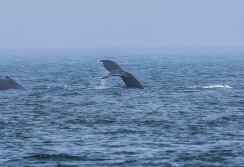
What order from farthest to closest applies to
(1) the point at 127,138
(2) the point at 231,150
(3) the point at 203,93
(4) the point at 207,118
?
(3) the point at 203,93, (4) the point at 207,118, (1) the point at 127,138, (2) the point at 231,150

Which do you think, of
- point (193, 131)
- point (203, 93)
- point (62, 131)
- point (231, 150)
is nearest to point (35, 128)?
point (62, 131)

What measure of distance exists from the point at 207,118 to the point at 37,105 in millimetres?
8876

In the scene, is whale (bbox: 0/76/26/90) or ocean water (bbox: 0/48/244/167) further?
whale (bbox: 0/76/26/90)

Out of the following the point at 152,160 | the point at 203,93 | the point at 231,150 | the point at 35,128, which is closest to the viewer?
the point at 152,160

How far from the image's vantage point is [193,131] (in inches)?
1111

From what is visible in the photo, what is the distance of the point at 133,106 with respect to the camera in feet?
121

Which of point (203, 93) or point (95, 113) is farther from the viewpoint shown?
point (203, 93)

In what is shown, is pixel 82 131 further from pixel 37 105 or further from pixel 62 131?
pixel 37 105

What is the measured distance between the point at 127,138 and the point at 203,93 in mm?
18706

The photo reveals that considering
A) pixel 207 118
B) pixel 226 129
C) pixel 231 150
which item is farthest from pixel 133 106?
pixel 231 150

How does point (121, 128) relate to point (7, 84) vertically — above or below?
above

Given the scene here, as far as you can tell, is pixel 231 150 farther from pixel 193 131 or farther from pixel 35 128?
pixel 35 128

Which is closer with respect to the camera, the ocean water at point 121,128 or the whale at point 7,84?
the ocean water at point 121,128

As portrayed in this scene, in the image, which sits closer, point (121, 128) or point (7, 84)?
point (121, 128)
